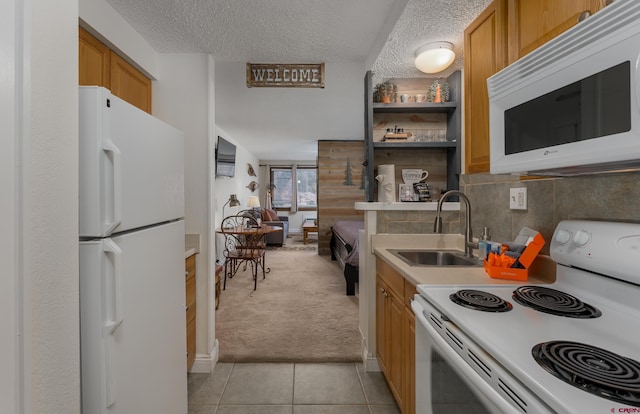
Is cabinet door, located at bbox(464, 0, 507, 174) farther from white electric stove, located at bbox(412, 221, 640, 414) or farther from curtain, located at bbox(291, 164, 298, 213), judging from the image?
curtain, located at bbox(291, 164, 298, 213)

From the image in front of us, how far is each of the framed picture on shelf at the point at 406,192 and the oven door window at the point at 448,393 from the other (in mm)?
1348

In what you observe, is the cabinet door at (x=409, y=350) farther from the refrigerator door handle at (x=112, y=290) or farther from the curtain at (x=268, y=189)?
the curtain at (x=268, y=189)

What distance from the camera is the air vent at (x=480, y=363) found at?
683 millimetres

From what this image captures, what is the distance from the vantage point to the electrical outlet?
1.43m

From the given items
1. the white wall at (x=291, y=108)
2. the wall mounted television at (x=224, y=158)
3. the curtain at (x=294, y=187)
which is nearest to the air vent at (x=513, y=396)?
the white wall at (x=291, y=108)

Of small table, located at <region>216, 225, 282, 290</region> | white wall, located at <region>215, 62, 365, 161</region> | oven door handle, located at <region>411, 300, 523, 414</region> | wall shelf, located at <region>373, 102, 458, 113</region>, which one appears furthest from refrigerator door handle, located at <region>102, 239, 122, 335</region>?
small table, located at <region>216, 225, 282, 290</region>

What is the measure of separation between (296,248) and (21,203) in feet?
20.8

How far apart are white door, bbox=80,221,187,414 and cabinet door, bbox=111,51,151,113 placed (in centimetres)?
99

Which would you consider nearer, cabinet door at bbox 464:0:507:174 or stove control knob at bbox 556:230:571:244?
stove control knob at bbox 556:230:571:244

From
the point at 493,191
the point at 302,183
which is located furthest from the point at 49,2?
the point at 302,183

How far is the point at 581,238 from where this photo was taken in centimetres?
102

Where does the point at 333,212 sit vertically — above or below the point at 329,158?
below

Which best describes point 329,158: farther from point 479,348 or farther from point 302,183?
point 479,348

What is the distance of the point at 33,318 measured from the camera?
775mm
